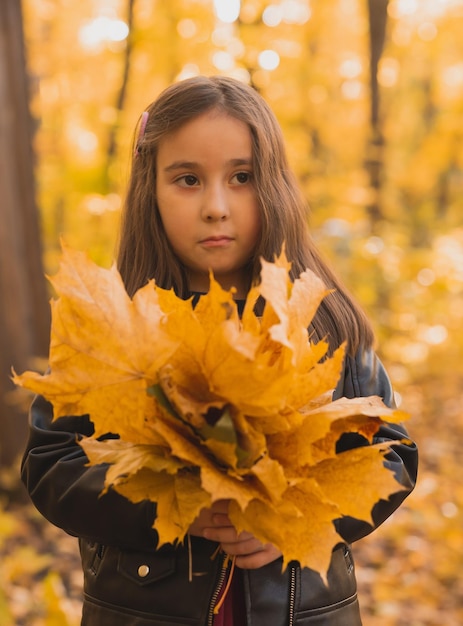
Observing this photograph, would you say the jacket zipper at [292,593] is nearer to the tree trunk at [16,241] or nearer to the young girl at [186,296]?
the young girl at [186,296]

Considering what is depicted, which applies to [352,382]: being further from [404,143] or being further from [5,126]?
[404,143]

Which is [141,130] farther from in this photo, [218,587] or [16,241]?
[16,241]

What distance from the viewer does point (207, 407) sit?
3.77 feet

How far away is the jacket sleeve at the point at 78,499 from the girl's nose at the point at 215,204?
0.58 m

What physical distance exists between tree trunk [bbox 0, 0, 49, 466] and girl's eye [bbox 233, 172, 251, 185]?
436cm

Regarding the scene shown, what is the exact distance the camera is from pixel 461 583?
15.4 feet

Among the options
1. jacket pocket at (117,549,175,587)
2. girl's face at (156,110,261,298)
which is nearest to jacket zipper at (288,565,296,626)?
jacket pocket at (117,549,175,587)

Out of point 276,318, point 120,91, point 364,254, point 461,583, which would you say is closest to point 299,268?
point 276,318

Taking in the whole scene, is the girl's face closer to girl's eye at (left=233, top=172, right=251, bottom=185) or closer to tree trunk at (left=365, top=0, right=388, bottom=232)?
girl's eye at (left=233, top=172, right=251, bottom=185)

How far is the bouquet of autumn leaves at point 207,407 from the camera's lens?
114cm

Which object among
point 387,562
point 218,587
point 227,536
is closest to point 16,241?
point 387,562

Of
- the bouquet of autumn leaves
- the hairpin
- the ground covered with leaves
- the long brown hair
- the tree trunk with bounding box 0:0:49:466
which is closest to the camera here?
the bouquet of autumn leaves

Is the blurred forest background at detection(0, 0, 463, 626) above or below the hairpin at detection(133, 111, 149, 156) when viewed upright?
below

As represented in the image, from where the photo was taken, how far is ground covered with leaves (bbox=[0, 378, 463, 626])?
4.33m
